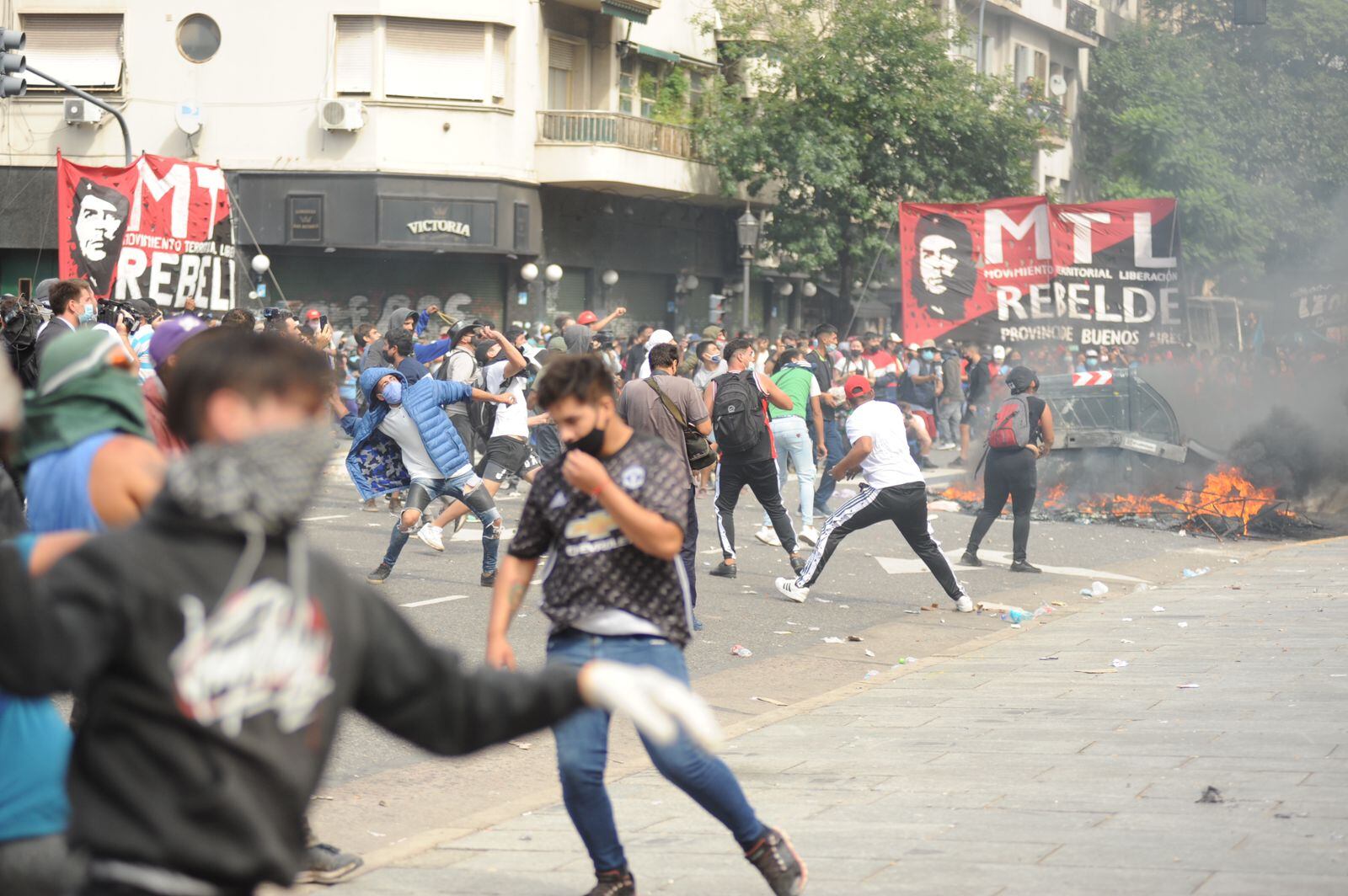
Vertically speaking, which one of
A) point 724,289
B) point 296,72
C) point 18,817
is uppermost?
point 296,72

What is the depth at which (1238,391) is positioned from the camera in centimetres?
2450

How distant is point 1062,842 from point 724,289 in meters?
30.1

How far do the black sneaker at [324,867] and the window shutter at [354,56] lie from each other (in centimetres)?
2337

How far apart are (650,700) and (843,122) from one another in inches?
1227

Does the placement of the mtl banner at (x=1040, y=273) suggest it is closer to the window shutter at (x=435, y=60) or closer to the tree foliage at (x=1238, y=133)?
the window shutter at (x=435, y=60)

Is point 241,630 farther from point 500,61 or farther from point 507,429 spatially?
point 500,61

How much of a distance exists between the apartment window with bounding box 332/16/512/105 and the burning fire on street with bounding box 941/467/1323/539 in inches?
523

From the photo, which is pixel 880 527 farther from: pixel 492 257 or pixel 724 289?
pixel 724 289

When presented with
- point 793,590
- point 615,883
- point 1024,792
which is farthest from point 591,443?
point 793,590

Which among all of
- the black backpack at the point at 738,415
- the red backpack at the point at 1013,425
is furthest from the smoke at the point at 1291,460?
the black backpack at the point at 738,415

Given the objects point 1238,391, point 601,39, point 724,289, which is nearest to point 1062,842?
point 1238,391

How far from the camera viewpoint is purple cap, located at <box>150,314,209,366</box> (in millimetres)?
5336

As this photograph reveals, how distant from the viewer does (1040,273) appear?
19.9 metres

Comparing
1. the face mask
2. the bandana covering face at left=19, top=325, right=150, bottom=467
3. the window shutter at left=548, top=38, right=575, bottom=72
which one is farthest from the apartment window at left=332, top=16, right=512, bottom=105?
the bandana covering face at left=19, top=325, right=150, bottom=467
